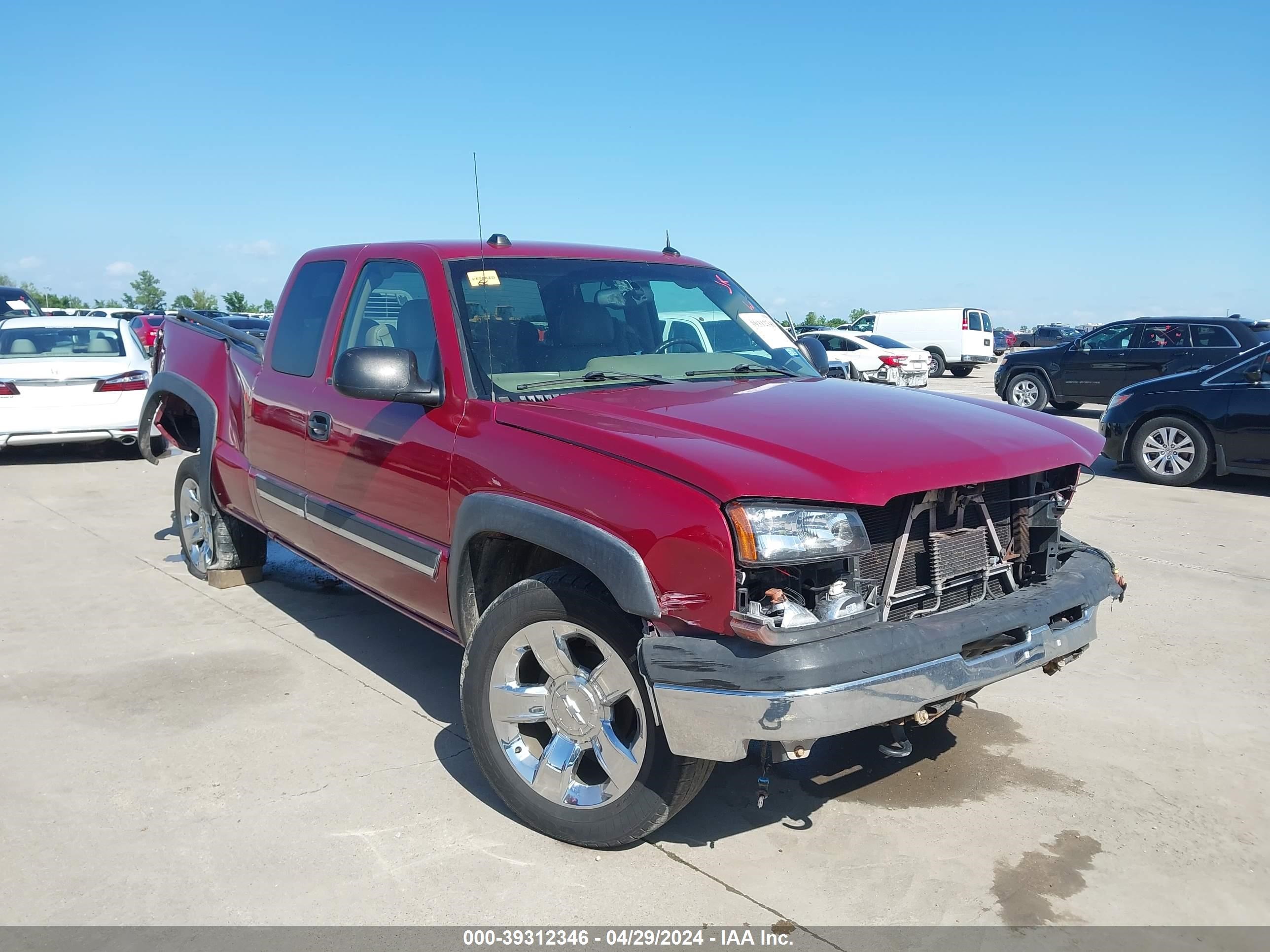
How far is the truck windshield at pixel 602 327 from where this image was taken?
12.4 ft

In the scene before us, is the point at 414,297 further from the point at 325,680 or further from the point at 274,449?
the point at 325,680

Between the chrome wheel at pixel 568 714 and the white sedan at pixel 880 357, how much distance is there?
19512mm

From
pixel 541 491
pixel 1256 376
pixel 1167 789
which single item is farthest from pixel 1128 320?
pixel 541 491

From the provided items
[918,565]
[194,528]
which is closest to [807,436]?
[918,565]

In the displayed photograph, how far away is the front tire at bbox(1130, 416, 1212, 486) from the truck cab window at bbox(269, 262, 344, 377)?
8.73m

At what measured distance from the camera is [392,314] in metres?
4.25

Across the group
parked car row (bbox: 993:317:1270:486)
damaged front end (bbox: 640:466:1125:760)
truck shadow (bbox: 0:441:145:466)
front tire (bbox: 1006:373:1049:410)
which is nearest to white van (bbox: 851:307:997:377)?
front tire (bbox: 1006:373:1049:410)

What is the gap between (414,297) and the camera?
4066 mm

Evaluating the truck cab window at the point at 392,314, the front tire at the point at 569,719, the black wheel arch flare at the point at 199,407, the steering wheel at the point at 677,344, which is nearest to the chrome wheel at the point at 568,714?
the front tire at the point at 569,719

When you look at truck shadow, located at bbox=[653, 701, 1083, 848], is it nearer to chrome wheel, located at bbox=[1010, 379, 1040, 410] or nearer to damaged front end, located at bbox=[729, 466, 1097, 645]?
damaged front end, located at bbox=[729, 466, 1097, 645]

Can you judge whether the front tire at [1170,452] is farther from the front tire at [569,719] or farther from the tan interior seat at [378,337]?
the front tire at [569,719]

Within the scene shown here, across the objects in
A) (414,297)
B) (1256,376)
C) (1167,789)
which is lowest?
(1167,789)

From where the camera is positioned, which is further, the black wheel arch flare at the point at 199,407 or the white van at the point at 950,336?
the white van at the point at 950,336

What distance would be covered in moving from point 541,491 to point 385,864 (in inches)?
48.6
